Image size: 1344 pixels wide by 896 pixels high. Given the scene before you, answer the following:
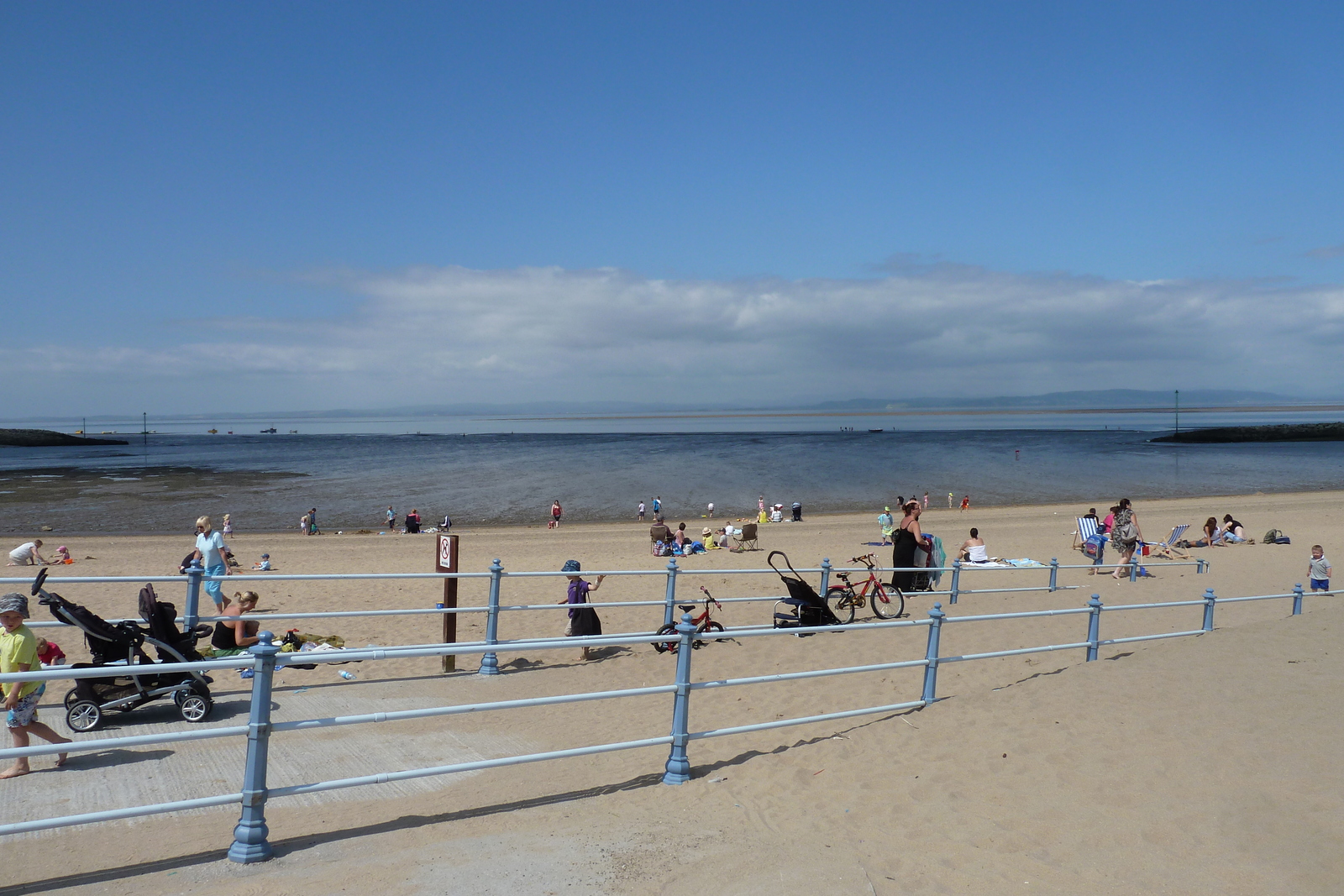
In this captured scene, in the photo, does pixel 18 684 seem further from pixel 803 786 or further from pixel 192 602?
pixel 803 786

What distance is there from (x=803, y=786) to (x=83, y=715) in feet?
18.8

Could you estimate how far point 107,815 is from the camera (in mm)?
3877

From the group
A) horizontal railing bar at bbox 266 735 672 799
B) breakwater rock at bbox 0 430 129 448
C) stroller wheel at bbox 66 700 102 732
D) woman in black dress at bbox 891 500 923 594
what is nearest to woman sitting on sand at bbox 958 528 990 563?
woman in black dress at bbox 891 500 923 594

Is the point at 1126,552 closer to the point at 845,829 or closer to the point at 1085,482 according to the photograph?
the point at 845,829

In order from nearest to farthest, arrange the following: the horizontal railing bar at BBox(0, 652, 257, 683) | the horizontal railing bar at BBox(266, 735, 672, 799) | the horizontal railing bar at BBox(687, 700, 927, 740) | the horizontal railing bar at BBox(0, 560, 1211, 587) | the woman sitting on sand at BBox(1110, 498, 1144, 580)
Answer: the horizontal railing bar at BBox(0, 652, 257, 683)
the horizontal railing bar at BBox(266, 735, 672, 799)
the horizontal railing bar at BBox(687, 700, 927, 740)
the horizontal railing bar at BBox(0, 560, 1211, 587)
the woman sitting on sand at BBox(1110, 498, 1144, 580)

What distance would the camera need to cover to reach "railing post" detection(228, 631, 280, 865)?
416cm

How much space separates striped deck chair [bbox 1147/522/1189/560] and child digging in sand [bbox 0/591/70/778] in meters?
20.7

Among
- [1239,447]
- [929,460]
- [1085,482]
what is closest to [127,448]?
[929,460]

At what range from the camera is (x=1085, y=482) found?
49.2 meters

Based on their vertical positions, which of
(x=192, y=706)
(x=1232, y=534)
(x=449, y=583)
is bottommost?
(x=192, y=706)

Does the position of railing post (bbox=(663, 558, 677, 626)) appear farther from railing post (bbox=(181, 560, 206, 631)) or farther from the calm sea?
the calm sea

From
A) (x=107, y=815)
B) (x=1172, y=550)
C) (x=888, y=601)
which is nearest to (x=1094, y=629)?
(x=888, y=601)

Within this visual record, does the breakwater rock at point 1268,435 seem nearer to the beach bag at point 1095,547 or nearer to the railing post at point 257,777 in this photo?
the beach bag at point 1095,547

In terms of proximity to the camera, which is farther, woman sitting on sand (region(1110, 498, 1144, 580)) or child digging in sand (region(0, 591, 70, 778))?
woman sitting on sand (region(1110, 498, 1144, 580))
